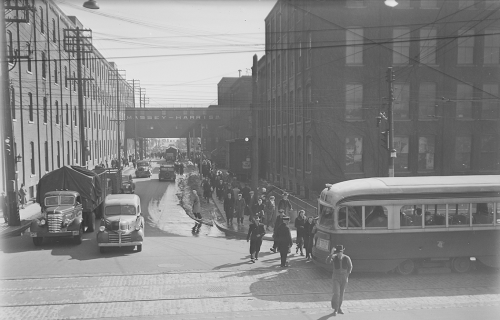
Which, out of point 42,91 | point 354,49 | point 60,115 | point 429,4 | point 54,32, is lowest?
point 60,115

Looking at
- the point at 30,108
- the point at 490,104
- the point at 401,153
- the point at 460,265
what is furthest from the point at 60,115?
the point at 460,265

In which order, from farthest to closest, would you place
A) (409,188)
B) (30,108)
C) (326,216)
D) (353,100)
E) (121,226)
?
(30,108)
(353,100)
(121,226)
(326,216)
(409,188)

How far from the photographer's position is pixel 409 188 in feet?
44.1

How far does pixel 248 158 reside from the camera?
44.3 m

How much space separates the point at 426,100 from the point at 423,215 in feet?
66.6

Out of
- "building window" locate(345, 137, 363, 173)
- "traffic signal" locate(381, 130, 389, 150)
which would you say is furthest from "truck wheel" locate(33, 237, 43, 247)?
"building window" locate(345, 137, 363, 173)

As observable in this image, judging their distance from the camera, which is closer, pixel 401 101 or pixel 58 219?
pixel 58 219

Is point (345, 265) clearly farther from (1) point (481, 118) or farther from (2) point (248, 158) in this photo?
(2) point (248, 158)

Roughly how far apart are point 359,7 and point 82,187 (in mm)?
21003

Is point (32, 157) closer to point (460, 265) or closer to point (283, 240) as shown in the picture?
point (283, 240)

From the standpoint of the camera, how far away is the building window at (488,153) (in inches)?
1287

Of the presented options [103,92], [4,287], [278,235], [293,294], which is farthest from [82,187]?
[103,92]

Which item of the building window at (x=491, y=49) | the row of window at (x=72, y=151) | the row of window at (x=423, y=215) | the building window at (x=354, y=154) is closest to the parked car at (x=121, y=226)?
the row of window at (x=423, y=215)

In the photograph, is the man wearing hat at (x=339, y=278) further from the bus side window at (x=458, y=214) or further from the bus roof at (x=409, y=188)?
the bus side window at (x=458, y=214)
